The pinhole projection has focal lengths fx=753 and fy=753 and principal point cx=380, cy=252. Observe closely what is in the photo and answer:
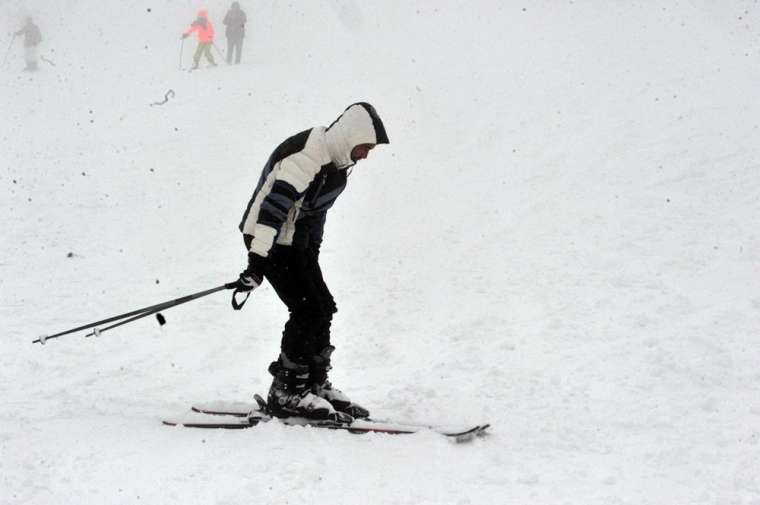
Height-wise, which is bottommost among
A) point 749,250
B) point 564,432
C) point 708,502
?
point 708,502

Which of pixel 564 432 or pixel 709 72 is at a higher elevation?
pixel 709 72

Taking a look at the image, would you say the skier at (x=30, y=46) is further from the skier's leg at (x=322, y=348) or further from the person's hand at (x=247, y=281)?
the person's hand at (x=247, y=281)

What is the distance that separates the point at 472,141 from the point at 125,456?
10.8 meters

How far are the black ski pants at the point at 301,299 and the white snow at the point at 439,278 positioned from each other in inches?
21.9

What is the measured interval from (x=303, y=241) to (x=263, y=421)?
126cm

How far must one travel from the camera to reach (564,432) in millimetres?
4957

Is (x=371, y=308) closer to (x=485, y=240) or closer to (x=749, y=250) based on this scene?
(x=485, y=240)

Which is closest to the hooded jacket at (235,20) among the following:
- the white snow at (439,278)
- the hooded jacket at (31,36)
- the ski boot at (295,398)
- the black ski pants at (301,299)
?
the white snow at (439,278)

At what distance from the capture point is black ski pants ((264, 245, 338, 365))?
4.95 m

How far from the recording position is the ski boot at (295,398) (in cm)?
509

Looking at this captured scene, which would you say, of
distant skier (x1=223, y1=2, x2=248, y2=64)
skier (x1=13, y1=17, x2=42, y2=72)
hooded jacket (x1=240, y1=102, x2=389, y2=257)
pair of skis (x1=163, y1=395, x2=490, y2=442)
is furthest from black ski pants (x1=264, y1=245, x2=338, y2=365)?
skier (x1=13, y1=17, x2=42, y2=72)

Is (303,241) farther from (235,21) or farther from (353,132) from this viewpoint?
(235,21)

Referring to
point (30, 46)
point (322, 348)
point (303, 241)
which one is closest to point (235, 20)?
point (30, 46)

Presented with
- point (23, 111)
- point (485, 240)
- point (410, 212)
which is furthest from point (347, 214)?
point (23, 111)
